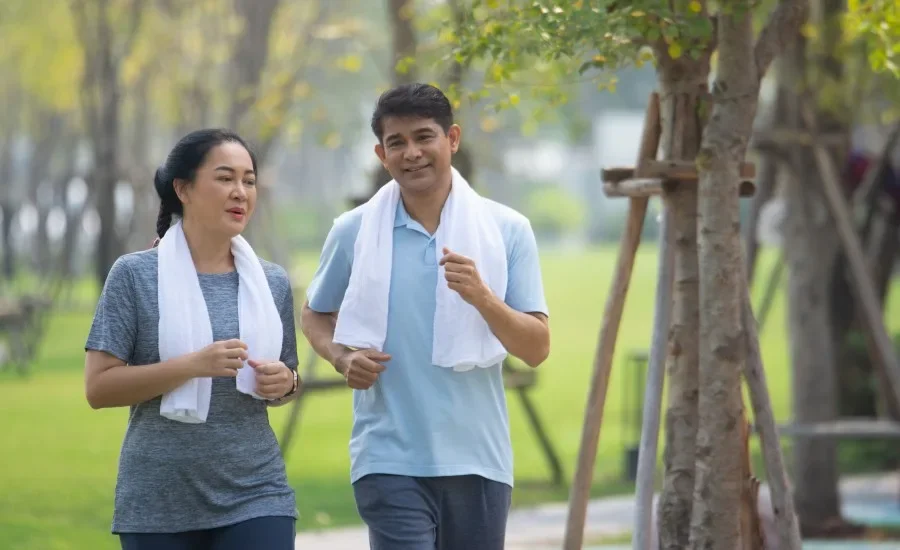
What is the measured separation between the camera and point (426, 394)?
4.44 meters

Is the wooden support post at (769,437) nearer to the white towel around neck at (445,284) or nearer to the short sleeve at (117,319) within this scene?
the white towel around neck at (445,284)

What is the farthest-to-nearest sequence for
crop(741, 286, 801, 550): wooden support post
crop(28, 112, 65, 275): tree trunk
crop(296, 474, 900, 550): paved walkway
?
crop(28, 112, 65, 275): tree trunk
crop(296, 474, 900, 550): paved walkway
crop(741, 286, 801, 550): wooden support post

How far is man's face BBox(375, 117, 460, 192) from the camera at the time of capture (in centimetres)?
450

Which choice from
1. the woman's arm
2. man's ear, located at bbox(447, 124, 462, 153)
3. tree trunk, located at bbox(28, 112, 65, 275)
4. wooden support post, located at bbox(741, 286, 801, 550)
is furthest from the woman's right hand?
tree trunk, located at bbox(28, 112, 65, 275)

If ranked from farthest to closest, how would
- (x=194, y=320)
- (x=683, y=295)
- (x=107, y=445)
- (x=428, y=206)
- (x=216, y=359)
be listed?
(x=107, y=445) < (x=683, y=295) < (x=428, y=206) < (x=194, y=320) < (x=216, y=359)

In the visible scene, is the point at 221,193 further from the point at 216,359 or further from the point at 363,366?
the point at 363,366

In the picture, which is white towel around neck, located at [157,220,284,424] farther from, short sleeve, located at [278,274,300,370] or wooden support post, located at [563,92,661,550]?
wooden support post, located at [563,92,661,550]

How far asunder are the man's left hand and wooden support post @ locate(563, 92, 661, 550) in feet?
5.88

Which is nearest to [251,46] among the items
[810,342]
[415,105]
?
[810,342]

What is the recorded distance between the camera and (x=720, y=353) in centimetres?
568

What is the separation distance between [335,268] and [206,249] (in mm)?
498

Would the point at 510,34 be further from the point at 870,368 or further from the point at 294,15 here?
the point at 294,15

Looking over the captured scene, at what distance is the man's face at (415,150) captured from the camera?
4496 mm

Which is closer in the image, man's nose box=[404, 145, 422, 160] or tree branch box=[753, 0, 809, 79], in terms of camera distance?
man's nose box=[404, 145, 422, 160]
